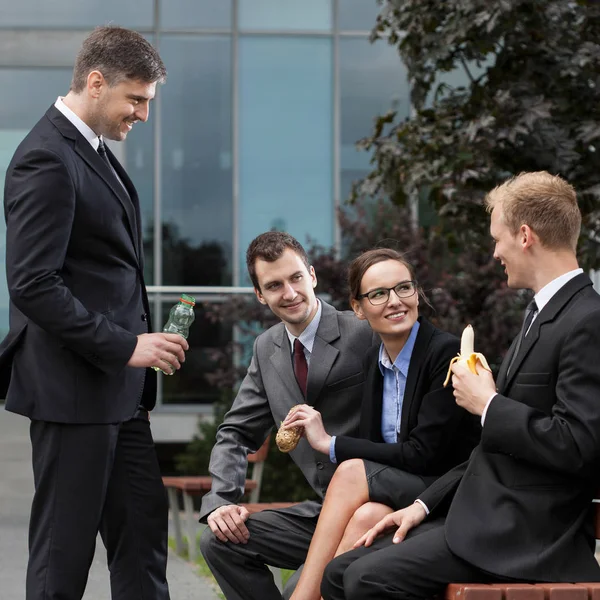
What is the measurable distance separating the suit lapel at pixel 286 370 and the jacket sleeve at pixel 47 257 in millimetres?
803

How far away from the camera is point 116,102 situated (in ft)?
12.5

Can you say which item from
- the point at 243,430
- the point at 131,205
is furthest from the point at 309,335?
the point at 131,205

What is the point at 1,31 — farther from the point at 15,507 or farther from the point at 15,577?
the point at 15,577

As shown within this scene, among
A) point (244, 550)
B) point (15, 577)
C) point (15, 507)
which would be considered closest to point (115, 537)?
point (244, 550)

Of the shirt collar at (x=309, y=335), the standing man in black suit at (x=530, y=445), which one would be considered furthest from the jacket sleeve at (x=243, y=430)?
the standing man in black suit at (x=530, y=445)

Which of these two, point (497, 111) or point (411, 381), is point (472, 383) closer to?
point (411, 381)

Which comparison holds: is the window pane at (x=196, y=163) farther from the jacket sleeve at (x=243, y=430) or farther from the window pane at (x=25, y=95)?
the jacket sleeve at (x=243, y=430)

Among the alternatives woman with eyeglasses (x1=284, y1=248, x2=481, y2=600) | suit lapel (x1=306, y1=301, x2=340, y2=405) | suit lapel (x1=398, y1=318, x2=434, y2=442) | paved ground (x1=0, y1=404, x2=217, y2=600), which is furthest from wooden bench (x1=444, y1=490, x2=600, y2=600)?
paved ground (x1=0, y1=404, x2=217, y2=600)

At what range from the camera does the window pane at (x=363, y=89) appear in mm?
12406

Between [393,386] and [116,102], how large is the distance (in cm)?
130

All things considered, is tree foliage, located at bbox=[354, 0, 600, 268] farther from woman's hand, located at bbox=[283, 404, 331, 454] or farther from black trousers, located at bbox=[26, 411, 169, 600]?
black trousers, located at bbox=[26, 411, 169, 600]

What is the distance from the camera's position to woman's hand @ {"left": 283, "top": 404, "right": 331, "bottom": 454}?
13.1 feet

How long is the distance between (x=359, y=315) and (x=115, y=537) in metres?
1.11

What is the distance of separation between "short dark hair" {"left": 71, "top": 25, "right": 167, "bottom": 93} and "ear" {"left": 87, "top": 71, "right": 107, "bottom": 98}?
0.01 meters
